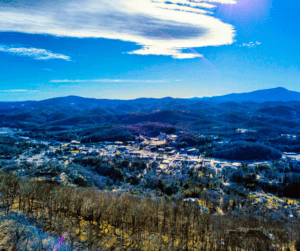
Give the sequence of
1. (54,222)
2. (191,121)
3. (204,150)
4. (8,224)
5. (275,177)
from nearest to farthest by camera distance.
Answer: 1. (8,224)
2. (54,222)
3. (275,177)
4. (204,150)
5. (191,121)

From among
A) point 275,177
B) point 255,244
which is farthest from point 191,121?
point 255,244

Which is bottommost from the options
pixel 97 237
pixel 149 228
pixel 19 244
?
pixel 149 228

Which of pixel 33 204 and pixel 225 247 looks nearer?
pixel 225 247

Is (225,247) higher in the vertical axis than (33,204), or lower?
lower

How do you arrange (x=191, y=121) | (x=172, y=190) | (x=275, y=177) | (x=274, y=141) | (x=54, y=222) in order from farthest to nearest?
(x=191, y=121) < (x=274, y=141) < (x=275, y=177) < (x=172, y=190) < (x=54, y=222)

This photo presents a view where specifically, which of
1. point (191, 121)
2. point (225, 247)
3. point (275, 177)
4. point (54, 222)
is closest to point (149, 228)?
point (225, 247)

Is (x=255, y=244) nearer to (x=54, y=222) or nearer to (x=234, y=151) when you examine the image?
(x=54, y=222)

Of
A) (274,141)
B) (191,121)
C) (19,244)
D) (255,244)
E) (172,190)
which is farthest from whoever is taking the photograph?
(191,121)

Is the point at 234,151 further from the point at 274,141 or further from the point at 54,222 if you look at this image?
the point at 54,222

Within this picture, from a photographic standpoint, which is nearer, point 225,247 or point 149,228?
point 225,247
